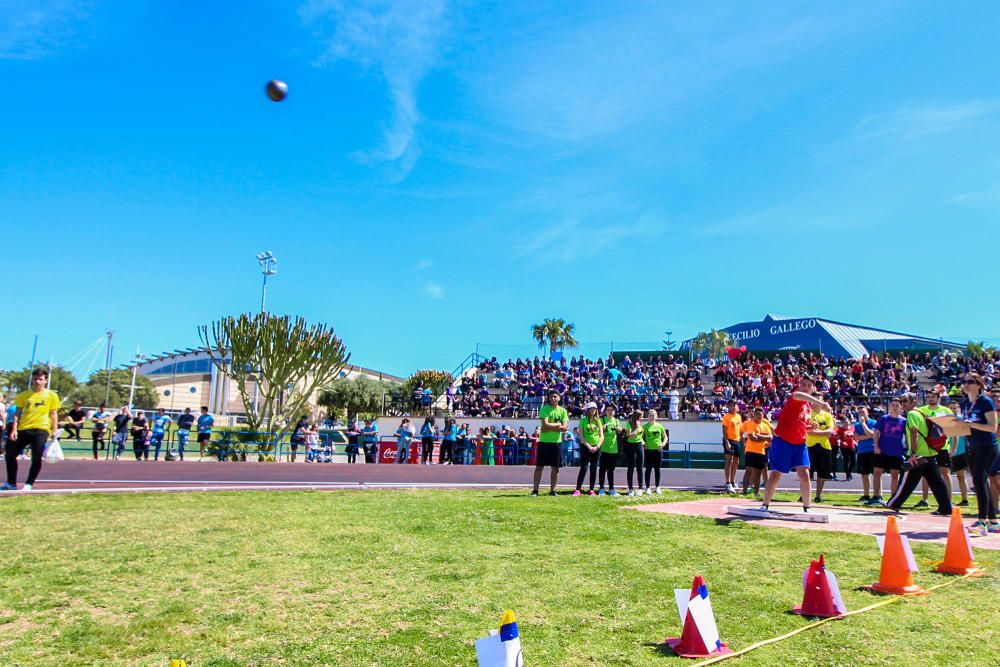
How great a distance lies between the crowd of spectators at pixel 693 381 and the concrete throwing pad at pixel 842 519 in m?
20.7

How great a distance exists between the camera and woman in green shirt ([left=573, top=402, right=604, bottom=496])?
1271 cm

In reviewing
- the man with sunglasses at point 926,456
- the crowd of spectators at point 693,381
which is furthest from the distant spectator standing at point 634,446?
the crowd of spectators at point 693,381

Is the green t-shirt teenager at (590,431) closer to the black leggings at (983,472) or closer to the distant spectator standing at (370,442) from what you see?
the black leggings at (983,472)

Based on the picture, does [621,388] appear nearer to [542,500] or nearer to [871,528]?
[542,500]

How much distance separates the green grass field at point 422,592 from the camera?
3645mm

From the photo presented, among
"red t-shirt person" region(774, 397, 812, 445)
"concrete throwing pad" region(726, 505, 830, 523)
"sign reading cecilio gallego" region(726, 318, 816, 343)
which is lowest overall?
"concrete throwing pad" region(726, 505, 830, 523)

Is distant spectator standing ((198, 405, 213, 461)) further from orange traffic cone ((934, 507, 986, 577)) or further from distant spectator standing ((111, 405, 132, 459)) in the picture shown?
orange traffic cone ((934, 507, 986, 577))

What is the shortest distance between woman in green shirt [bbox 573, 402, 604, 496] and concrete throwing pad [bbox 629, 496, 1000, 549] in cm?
227

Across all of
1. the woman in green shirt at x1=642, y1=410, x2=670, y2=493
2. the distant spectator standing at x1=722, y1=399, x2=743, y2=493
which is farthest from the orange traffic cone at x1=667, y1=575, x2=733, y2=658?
the distant spectator standing at x1=722, y1=399, x2=743, y2=493

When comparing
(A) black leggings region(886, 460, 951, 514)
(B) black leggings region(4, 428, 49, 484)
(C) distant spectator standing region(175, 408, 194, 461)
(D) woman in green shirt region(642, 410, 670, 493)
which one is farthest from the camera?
(C) distant spectator standing region(175, 408, 194, 461)

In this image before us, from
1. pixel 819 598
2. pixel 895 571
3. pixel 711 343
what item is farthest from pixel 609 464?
pixel 711 343

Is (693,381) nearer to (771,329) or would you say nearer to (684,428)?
(684,428)

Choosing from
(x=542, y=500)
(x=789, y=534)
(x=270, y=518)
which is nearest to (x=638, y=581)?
(x=789, y=534)

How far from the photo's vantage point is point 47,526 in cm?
735
